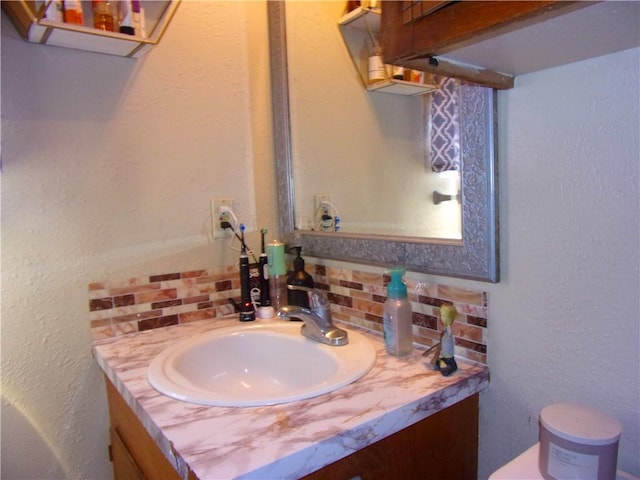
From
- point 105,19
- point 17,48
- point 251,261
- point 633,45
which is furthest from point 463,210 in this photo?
point 17,48

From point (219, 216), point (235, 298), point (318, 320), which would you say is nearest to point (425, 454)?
point (318, 320)

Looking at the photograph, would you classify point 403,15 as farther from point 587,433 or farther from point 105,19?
point 105,19

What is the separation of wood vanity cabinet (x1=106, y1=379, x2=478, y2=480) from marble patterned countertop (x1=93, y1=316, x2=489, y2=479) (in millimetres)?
30

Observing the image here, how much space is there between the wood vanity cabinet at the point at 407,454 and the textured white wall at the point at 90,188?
0.84 feet

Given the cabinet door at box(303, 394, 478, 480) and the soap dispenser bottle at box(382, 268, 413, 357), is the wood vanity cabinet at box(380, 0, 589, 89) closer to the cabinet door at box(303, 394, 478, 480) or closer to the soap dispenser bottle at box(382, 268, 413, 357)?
the soap dispenser bottle at box(382, 268, 413, 357)

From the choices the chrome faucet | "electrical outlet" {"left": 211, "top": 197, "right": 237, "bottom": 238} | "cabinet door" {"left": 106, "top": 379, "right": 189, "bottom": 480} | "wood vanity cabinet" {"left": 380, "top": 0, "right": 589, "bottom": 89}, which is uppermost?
"wood vanity cabinet" {"left": 380, "top": 0, "right": 589, "bottom": 89}

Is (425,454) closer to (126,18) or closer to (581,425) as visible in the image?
(581,425)

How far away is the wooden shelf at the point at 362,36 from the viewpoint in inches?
47.9

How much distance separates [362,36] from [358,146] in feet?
1.04

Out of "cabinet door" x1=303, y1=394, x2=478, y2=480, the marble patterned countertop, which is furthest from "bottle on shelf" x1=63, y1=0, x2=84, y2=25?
"cabinet door" x1=303, y1=394, x2=478, y2=480

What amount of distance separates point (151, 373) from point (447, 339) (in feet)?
1.94

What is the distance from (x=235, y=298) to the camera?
136 centimetres

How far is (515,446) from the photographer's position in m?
0.84

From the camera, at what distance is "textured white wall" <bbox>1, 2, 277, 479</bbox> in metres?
1.05
